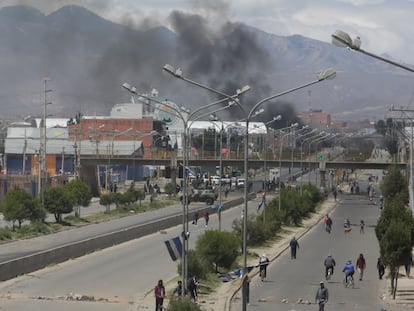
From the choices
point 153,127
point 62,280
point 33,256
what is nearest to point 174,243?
point 62,280

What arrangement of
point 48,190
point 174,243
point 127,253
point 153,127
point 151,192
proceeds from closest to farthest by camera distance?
point 174,243 → point 127,253 → point 48,190 → point 151,192 → point 153,127

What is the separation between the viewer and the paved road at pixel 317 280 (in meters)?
25.7

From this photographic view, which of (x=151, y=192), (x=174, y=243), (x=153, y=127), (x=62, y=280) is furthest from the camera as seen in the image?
(x=153, y=127)

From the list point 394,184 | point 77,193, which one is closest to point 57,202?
point 77,193

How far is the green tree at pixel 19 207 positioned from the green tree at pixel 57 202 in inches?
160

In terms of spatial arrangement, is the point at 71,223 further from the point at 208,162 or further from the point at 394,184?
the point at 208,162

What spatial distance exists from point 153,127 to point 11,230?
75277 mm

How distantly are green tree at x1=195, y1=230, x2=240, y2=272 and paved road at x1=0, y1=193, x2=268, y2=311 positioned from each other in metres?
1.26

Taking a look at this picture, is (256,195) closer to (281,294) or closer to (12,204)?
(12,204)

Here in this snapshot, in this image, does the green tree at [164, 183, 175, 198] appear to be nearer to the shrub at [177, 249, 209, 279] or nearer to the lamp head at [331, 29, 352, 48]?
the shrub at [177, 249, 209, 279]

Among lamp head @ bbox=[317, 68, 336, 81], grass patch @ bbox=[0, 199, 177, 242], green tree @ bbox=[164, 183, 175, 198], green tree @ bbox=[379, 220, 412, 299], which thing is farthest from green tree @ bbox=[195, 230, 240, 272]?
green tree @ bbox=[164, 183, 175, 198]

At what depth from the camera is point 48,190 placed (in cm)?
5278

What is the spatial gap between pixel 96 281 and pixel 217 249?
13.9 ft

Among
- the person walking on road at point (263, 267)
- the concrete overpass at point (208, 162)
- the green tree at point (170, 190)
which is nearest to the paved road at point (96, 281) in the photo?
the person walking on road at point (263, 267)
